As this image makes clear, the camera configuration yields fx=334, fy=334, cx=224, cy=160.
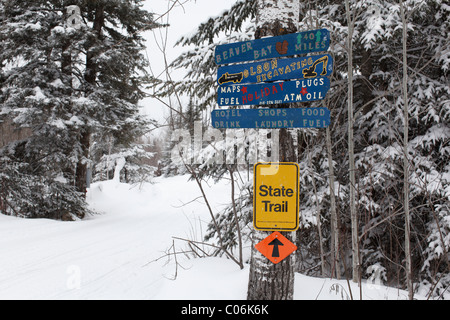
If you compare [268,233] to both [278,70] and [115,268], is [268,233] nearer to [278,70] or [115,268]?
[278,70]

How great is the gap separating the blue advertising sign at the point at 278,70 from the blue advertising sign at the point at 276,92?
0.17 ft

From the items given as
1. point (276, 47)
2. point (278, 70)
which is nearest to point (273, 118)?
point (278, 70)

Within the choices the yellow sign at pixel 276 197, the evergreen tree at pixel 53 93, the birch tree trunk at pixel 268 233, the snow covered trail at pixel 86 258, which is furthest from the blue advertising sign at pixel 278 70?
the evergreen tree at pixel 53 93

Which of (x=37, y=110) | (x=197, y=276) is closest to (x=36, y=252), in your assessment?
(x=197, y=276)

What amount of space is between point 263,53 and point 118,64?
10.1 meters

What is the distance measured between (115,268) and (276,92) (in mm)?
4515

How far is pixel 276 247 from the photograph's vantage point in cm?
284

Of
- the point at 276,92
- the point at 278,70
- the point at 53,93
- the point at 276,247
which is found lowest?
the point at 276,247

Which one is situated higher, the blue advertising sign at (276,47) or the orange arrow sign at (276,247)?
the blue advertising sign at (276,47)

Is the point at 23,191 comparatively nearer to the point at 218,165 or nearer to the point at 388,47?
the point at 218,165

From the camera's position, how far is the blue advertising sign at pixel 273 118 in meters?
2.68

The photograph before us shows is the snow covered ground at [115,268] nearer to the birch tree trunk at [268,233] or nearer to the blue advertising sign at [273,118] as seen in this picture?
the birch tree trunk at [268,233]
